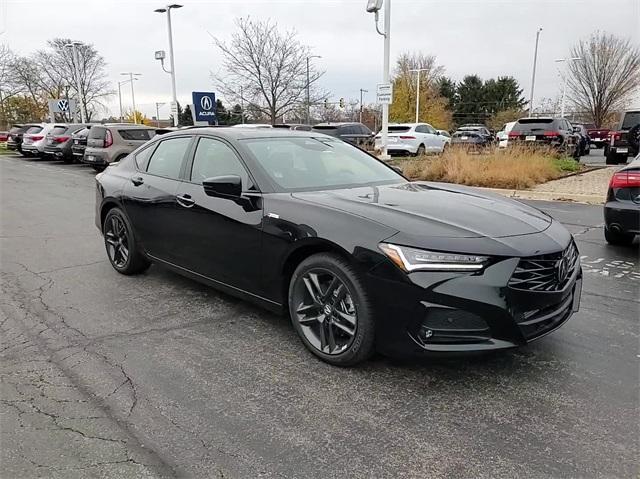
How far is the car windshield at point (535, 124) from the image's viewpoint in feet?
55.0

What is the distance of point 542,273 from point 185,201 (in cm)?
280

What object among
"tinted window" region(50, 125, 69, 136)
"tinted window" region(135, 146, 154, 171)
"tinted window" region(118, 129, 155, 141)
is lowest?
"tinted window" region(135, 146, 154, 171)

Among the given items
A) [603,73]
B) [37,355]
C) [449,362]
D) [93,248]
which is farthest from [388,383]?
[603,73]

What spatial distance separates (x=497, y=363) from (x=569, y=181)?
1063 centimetres

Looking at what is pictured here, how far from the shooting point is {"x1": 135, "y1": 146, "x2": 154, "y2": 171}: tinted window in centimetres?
509

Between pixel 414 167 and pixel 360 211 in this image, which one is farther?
pixel 414 167

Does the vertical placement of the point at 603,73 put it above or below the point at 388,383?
above

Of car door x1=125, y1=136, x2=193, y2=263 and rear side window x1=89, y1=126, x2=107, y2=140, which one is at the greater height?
rear side window x1=89, y1=126, x2=107, y2=140

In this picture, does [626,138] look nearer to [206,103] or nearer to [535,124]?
[535,124]

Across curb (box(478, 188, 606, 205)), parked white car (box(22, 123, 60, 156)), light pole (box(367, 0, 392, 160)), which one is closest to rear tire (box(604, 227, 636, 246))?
curb (box(478, 188, 606, 205))

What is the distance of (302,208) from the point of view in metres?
3.42

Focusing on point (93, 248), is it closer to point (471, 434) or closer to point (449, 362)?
point (449, 362)

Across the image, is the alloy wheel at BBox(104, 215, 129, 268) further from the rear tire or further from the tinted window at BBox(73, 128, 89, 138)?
the tinted window at BBox(73, 128, 89, 138)

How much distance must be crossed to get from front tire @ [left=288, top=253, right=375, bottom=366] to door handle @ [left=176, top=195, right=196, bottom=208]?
50.4 inches
